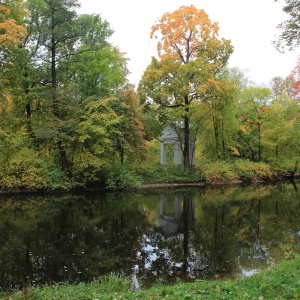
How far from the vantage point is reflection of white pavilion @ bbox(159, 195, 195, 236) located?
10.8 meters

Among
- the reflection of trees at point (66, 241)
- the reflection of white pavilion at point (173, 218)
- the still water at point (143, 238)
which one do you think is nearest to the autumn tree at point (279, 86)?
the still water at point (143, 238)

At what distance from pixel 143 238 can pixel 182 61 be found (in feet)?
57.4

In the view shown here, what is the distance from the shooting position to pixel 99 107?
19.8 m

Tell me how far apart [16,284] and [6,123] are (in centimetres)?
1606

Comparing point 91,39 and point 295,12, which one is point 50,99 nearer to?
point 91,39

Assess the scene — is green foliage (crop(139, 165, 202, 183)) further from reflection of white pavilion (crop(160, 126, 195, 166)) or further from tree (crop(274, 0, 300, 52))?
tree (crop(274, 0, 300, 52))

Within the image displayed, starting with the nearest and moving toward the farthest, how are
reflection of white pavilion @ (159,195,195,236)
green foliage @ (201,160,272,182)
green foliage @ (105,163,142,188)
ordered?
reflection of white pavilion @ (159,195,195,236) → green foliage @ (105,163,142,188) → green foliage @ (201,160,272,182)

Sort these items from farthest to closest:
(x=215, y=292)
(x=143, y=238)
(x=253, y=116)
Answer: (x=253, y=116)
(x=143, y=238)
(x=215, y=292)

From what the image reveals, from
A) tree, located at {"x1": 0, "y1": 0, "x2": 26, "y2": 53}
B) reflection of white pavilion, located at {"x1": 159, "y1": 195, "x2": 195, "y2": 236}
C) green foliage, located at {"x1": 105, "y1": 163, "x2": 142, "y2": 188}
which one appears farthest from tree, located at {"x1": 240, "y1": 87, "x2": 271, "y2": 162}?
tree, located at {"x1": 0, "y1": 0, "x2": 26, "y2": 53}

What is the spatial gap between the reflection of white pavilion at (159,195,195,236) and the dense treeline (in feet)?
17.6

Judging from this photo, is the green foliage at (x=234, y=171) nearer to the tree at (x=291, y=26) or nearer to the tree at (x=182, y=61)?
the tree at (x=182, y=61)

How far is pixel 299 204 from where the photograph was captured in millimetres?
15250

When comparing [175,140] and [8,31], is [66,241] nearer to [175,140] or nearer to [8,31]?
[8,31]

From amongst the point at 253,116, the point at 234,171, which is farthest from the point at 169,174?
the point at 253,116
